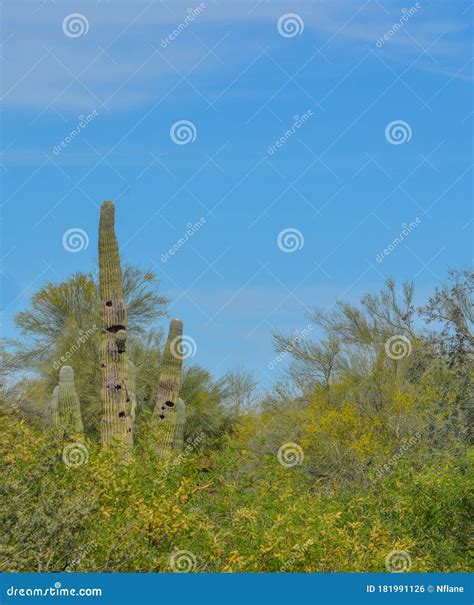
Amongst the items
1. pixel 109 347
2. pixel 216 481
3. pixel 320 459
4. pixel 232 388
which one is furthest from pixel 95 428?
pixel 216 481

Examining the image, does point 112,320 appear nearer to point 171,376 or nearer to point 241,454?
point 171,376

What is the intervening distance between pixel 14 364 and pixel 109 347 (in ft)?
47.8

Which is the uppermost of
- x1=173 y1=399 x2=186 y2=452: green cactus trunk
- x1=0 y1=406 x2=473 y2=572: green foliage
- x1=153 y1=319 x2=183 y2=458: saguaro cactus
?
x1=153 y1=319 x2=183 y2=458: saguaro cactus

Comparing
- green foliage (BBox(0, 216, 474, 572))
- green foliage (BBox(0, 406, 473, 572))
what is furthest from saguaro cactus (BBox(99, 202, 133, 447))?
green foliage (BBox(0, 406, 473, 572))

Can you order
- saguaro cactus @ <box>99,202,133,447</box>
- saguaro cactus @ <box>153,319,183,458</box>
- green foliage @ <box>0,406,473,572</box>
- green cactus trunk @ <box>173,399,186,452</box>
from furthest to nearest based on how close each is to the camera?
green cactus trunk @ <box>173,399,186,452</box> → saguaro cactus @ <box>153,319,183,458</box> → saguaro cactus @ <box>99,202,133,447</box> → green foliage @ <box>0,406,473,572</box>

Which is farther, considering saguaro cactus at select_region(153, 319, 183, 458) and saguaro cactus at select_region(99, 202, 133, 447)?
saguaro cactus at select_region(153, 319, 183, 458)

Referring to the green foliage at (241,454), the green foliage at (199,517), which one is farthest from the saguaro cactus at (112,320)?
the green foliage at (199,517)

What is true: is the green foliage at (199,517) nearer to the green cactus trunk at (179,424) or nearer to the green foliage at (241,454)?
the green foliage at (241,454)

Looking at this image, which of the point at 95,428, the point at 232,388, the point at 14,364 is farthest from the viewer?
the point at 232,388

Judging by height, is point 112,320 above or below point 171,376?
above

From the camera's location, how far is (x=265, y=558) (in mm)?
8062

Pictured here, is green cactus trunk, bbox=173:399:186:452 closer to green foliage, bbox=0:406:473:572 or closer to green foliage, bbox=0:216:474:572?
green foliage, bbox=0:216:474:572

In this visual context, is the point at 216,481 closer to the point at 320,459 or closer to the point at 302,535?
the point at 302,535

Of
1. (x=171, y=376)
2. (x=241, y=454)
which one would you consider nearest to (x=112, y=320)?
(x=171, y=376)
